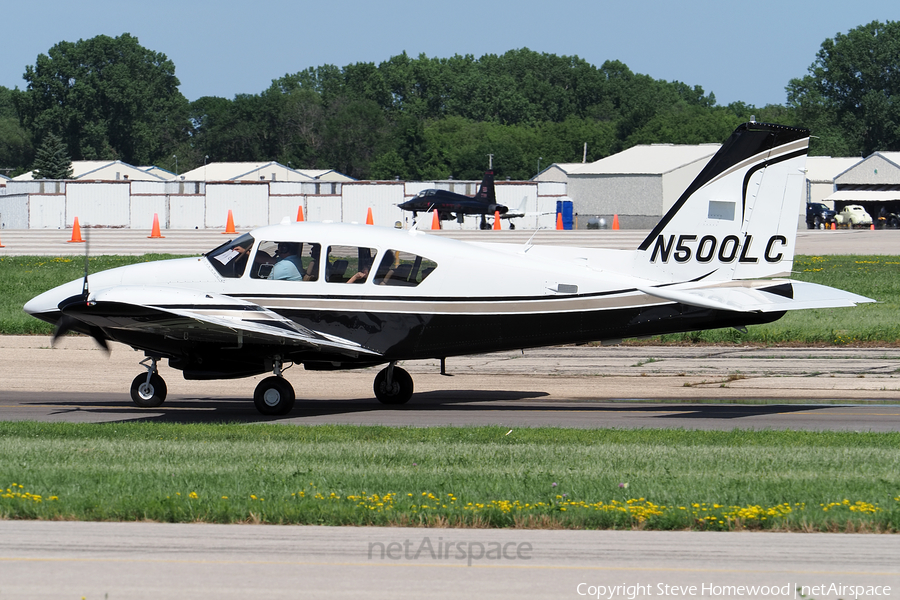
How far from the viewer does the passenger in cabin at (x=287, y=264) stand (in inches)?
576

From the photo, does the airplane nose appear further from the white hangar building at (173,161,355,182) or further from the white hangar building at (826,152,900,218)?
the white hangar building at (173,161,355,182)

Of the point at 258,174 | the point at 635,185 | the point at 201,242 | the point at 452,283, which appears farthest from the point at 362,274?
the point at 258,174

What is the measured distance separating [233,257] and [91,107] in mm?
174689

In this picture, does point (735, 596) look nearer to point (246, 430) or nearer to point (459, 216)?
point (246, 430)

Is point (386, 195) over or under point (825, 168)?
under

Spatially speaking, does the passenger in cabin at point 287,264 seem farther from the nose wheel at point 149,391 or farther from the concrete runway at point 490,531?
the nose wheel at point 149,391

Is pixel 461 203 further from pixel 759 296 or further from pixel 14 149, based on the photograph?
pixel 14 149

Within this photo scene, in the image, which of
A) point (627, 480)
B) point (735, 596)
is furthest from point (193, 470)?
point (735, 596)

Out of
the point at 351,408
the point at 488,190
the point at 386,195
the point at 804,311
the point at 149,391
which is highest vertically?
the point at 488,190

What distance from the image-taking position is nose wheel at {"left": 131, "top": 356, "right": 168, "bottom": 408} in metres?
15.2

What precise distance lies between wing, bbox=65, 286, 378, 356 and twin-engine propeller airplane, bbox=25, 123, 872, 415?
4cm

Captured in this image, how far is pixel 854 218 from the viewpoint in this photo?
7650 centimetres

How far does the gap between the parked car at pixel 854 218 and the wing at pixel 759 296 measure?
220ft

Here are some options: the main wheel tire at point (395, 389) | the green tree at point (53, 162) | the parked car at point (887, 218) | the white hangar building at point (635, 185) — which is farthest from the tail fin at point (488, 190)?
the green tree at point (53, 162)
